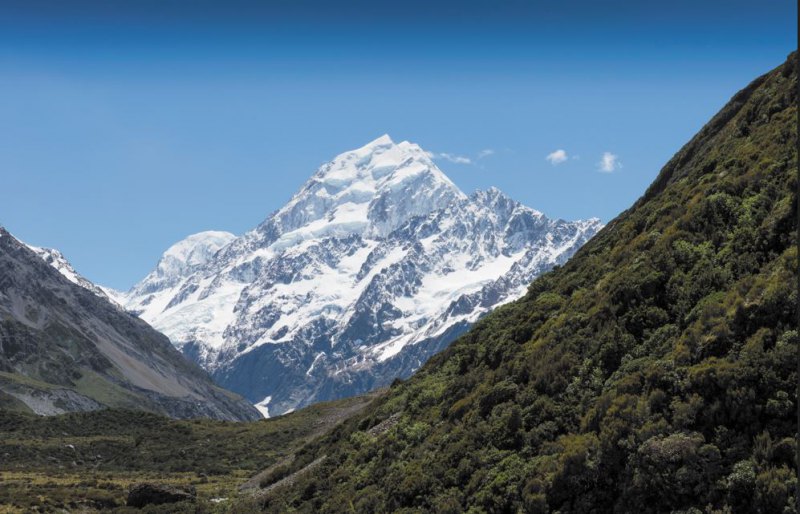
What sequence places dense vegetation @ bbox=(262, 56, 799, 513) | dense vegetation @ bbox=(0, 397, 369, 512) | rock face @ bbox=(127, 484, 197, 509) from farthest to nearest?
dense vegetation @ bbox=(0, 397, 369, 512), rock face @ bbox=(127, 484, 197, 509), dense vegetation @ bbox=(262, 56, 799, 513)

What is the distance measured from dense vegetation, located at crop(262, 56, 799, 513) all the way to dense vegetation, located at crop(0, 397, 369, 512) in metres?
22.7

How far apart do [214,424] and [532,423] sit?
113213 mm

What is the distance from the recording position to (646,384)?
86.7 ft

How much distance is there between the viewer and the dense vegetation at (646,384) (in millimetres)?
22609

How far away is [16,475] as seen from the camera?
7438 centimetres

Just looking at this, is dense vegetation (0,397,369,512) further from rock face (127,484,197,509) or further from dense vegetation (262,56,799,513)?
dense vegetation (262,56,799,513)

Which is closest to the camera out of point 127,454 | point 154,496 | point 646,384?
point 646,384

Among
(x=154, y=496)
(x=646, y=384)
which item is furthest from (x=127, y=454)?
(x=646, y=384)

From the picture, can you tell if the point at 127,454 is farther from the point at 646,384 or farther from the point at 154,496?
the point at 646,384

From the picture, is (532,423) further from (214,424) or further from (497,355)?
(214,424)

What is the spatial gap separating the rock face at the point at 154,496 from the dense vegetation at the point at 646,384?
15357 millimetres

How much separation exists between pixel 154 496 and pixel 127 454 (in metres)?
41.8

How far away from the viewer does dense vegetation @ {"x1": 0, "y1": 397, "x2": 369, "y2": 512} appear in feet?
200

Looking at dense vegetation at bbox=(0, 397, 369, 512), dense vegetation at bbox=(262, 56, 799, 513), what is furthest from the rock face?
dense vegetation at bbox=(262, 56, 799, 513)
